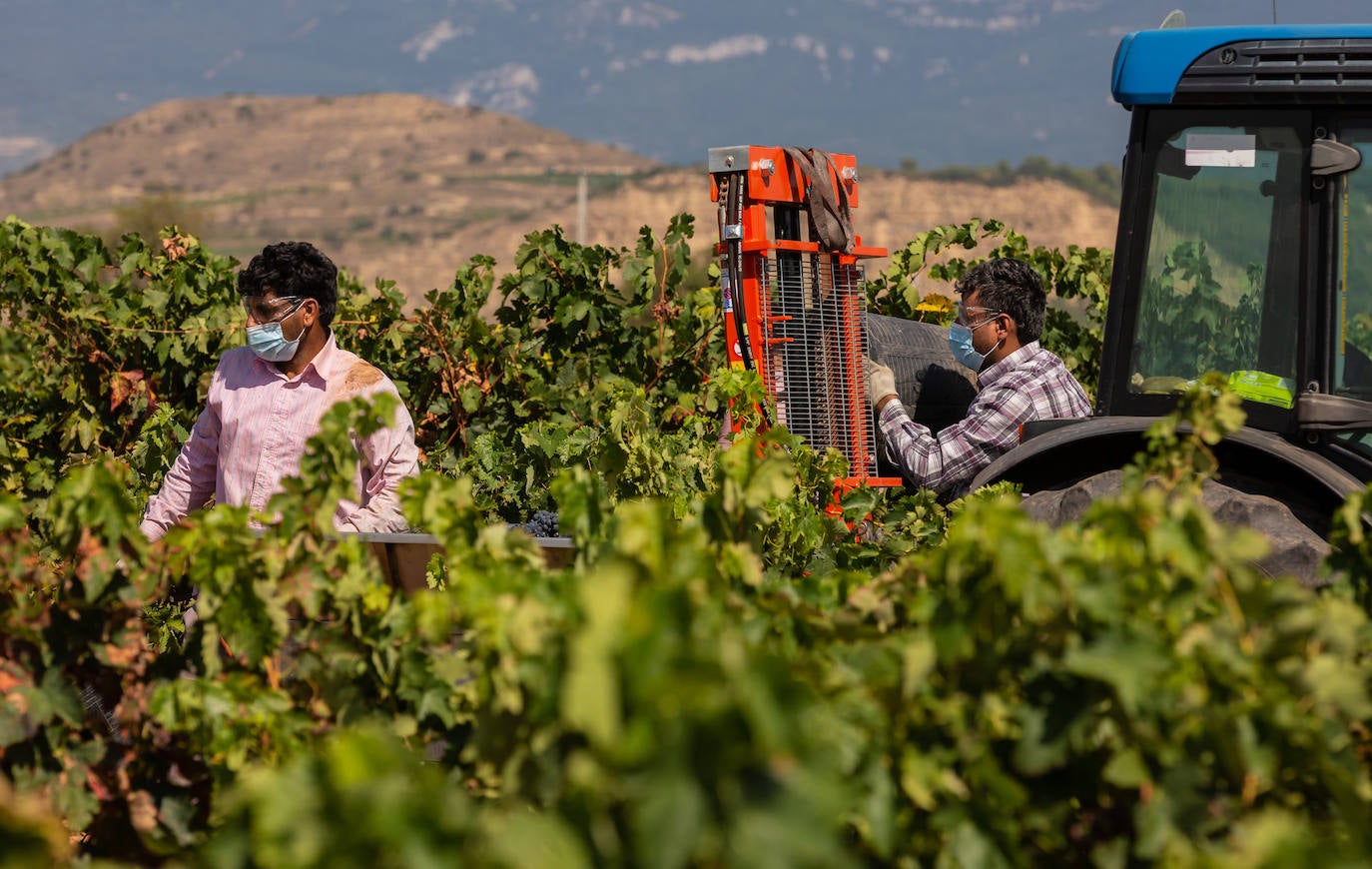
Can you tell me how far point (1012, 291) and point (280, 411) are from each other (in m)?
2.51

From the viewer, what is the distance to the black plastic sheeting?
5324mm

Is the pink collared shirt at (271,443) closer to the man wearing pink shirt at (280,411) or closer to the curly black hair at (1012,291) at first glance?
the man wearing pink shirt at (280,411)

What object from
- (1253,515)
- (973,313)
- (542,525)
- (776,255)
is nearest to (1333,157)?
(1253,515)

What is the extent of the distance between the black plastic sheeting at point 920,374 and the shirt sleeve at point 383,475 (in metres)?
1.87

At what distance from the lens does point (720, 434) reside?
17.3 ft

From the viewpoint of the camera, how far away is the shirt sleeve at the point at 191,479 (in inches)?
170

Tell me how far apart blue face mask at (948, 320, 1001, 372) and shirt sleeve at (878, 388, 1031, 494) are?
0.32m

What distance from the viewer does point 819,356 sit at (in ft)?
16.4

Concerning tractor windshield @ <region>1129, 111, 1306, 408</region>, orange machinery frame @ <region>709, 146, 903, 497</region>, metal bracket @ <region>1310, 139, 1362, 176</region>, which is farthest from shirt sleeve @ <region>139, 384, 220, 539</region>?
metal bracket @ <region>1310, 139, 1362, 176</region>

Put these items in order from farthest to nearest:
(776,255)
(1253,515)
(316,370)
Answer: (776,255), (316,370), (1253,515)

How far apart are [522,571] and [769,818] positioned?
0.95m

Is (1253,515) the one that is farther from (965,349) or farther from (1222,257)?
(965,349)

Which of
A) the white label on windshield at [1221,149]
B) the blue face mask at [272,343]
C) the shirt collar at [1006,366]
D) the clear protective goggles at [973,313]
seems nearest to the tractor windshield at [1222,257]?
the white label on windshield at [1221,149]

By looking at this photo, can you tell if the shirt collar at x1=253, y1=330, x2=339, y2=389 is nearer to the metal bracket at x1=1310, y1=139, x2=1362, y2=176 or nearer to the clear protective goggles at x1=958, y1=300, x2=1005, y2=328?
the clear protective goggles at x1=958, y1=300, x2=1005, y2=328
